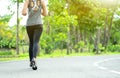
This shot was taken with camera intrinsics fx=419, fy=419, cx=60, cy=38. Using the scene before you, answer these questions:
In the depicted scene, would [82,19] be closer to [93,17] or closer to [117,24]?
[93,17]

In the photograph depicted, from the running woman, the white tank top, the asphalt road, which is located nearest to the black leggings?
the running woman

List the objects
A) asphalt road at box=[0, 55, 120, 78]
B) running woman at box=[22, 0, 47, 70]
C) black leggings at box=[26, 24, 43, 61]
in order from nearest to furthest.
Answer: asphalt road at box=[0, 55, 120, 78], running woman at box=[22, 0, 47, 70], black leggings at box=[26, 24, 43, 61]

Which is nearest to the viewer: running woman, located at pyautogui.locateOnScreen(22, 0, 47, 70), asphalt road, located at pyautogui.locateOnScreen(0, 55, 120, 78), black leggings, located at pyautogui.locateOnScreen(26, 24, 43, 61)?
asphalt road, located at pyautogui.locateOnScreen(0, 55, 120, 78)

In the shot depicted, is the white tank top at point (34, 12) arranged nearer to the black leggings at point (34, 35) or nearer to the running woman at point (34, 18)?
the running woman at point (34, 18)

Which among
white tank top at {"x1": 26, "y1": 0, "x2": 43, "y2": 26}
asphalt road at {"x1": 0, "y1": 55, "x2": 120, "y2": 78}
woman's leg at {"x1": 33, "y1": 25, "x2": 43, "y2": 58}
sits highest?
white tank top at {"x1": 26, "y1": 0, "x2": 43, "y2": 26}

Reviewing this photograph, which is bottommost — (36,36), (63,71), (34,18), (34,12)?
(63,71)

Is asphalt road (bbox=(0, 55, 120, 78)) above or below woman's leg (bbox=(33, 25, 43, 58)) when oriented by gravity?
below

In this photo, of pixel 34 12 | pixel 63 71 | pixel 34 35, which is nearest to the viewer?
pixel 63 71

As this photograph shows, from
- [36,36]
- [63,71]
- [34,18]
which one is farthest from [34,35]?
[63,71]

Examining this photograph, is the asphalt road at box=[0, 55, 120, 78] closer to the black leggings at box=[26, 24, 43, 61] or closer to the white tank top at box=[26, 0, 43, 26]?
the black leggings at box=[26, 24, 43, 61]

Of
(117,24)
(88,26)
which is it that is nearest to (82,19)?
(88,26)

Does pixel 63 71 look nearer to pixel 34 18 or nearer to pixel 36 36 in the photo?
pixel 36 36

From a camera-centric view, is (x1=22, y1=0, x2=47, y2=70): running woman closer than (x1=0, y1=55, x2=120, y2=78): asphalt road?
No

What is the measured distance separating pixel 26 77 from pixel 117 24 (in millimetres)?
76359
